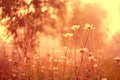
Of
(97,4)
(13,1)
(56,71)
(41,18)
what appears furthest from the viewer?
(97,4)

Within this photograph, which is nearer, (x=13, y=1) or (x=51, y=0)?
(x=13, y=1)

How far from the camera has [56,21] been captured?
854cm

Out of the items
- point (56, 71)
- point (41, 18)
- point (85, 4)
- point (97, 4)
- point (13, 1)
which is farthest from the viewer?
point (97, 4)

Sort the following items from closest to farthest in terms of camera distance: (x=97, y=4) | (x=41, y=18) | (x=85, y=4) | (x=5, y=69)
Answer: (x=5, y=69) → (x=41, y=18) → (x=85, y=4) → (x=97, y=4)

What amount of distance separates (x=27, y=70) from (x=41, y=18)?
3.94 m

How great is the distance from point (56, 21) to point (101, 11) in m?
1.94

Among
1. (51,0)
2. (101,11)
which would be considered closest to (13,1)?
(51,0)

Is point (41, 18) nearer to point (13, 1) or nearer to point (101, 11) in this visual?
point (13, 1)

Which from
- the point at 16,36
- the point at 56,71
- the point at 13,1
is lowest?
the point at 56,71

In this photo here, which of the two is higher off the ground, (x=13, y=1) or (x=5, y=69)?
(x=13, y=1)

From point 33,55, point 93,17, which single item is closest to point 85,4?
point 93,17

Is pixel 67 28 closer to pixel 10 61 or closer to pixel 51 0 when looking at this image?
pixel 51 0

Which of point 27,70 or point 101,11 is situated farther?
point 101,11

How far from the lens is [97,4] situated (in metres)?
10.2
